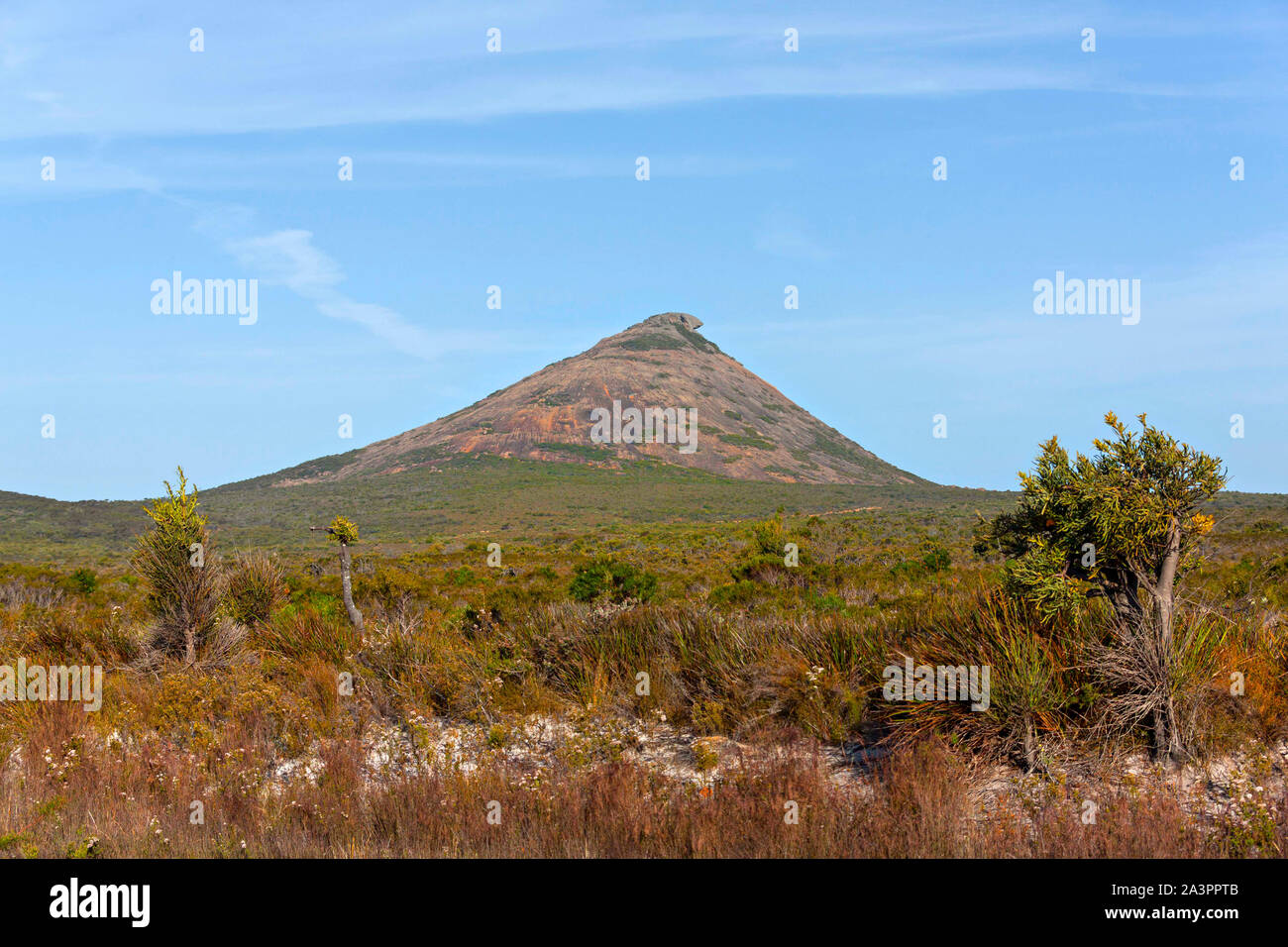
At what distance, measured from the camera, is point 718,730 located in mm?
7785

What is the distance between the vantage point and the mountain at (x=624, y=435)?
472 ft

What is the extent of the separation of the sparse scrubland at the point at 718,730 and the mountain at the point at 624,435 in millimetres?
115632

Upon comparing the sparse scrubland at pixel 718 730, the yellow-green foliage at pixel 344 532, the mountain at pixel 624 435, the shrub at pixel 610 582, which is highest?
the mountain at pixel 624 435

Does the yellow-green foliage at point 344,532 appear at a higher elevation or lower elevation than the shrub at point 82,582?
higher

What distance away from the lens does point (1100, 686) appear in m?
6.34

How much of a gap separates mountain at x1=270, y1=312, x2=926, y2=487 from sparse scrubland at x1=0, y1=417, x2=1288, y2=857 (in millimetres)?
115632

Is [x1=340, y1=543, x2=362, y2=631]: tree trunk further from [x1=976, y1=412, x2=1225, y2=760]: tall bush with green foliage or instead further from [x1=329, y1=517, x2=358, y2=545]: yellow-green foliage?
[x1=976, y1=412, x2=1225, y2=760]: tall bush with green foliage

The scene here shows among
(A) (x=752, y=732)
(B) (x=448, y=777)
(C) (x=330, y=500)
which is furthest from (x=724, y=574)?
(C) (x=330, y=500)

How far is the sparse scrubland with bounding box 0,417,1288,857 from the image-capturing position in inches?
205

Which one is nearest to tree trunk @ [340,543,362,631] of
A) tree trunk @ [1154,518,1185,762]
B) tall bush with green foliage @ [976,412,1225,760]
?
tall bush with green foliage @ [976,412,1225,760]

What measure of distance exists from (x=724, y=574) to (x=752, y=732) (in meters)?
17.6

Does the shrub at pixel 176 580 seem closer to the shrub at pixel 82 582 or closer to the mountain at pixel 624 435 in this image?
the shrub at pixel 82 582

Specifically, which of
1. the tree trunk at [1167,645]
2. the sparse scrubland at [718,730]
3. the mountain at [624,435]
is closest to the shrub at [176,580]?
the sparse scrubland at [718,730]

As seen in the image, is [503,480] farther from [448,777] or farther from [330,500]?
[448,777]
